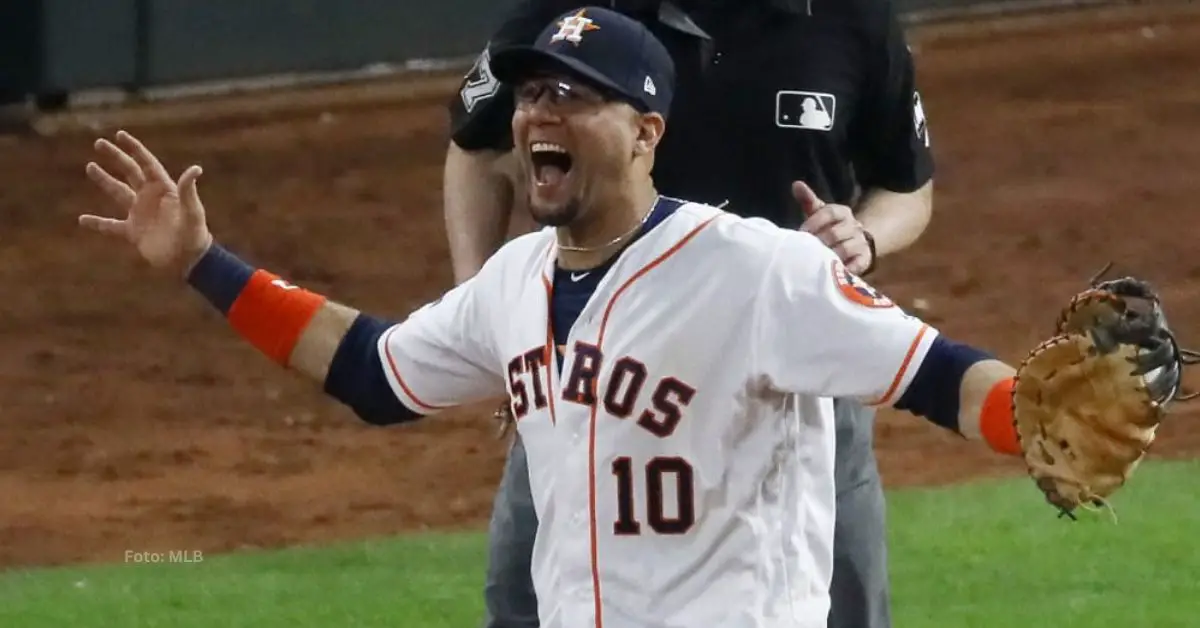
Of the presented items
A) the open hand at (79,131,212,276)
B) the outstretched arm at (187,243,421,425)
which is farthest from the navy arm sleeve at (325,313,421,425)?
the open hand at (79,131,212,276)

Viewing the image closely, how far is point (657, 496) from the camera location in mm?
2949

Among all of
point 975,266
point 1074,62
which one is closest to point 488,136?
Result: point 975,266

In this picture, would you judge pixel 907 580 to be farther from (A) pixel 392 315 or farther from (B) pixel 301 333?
(A) pixel 392 315

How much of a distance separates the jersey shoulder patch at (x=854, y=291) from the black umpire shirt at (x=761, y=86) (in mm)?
763

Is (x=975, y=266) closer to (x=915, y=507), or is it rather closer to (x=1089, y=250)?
(x=1089, y=250)

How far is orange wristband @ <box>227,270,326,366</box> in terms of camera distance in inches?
132

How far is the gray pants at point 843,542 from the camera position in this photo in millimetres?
3643

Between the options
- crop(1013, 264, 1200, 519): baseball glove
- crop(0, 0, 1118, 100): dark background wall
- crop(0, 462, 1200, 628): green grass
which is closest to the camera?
crop(1013, 264, 1200, 519): baseball glove

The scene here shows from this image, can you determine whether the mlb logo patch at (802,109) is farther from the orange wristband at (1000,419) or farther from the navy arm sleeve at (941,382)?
the orange wristband at (1000,419)

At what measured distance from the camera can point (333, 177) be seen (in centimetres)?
1245

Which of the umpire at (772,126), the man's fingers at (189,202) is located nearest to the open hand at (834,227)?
the umpire at (772,126)

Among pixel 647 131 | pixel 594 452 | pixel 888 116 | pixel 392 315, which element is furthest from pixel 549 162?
pixel 392 315

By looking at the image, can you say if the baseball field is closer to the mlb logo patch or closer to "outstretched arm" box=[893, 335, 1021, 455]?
the mlb logo patch

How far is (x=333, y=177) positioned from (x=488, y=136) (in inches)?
337
